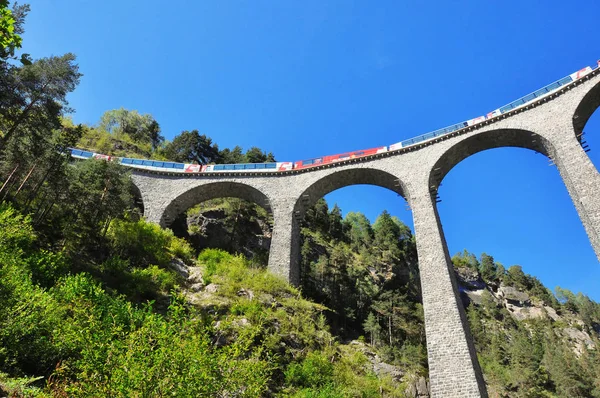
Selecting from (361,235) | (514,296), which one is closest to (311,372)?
(361,235)

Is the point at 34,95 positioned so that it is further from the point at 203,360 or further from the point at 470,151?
the point at 470,151

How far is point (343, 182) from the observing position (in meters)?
29.5

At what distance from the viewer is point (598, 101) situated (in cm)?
2330

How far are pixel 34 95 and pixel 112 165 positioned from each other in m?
5.57

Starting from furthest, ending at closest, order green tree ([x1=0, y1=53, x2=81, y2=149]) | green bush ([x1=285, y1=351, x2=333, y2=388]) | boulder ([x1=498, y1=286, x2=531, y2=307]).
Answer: boulder ([x1=498, y1=286, x2=531, y2=307]) < green tree ([x1=0, y1=53, x2=81, y2=149]) < green bush ([x1=285, y1=351, x2=333, y2=388])

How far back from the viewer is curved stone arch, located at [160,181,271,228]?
2991cm

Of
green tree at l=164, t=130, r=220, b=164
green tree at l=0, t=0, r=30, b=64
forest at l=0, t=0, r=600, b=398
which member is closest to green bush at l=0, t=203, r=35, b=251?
forest at l=0, t=0, r=600, b=398

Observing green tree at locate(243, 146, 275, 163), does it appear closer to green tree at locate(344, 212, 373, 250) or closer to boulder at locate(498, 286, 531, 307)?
green tree at locate(344, 212, 373, 250)

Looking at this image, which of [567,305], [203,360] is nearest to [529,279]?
[567,305]

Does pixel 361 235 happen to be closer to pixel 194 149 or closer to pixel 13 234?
pixel 194 149

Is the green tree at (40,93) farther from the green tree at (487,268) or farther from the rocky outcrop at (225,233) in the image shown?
the green tree at (487,268)

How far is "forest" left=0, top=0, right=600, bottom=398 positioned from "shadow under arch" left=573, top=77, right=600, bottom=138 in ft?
56.6

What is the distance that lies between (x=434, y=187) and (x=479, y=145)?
14.3 ft

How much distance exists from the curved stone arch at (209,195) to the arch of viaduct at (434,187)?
8cm
